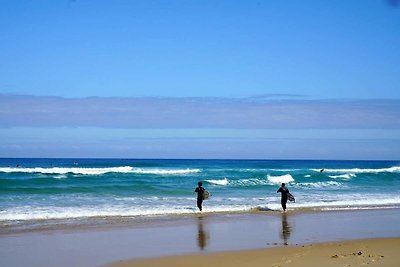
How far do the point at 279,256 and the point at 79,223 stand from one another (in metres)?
7.76

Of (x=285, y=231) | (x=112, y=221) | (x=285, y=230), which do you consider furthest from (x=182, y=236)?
(x=112, y=221)

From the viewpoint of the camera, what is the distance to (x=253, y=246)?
11.8 meters

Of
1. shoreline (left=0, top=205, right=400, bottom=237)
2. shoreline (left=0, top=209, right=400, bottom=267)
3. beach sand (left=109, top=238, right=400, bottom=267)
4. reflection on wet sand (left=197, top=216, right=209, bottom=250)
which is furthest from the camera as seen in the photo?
shoreline (left=0, top=205, right=400, bottom=237)

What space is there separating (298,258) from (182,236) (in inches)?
158

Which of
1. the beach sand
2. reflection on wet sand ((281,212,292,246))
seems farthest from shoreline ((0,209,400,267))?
the beach sand

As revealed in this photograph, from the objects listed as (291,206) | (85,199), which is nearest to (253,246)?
(291,206)

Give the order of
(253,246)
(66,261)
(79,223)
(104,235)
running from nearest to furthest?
1. (66,261)
2. (253,246)
3. (104,235)
4. (79,223)

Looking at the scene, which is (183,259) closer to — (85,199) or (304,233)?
(304,233)

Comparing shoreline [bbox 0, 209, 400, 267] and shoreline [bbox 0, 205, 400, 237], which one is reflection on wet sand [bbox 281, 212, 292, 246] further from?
shoreline [bbox 0, 205, 400, 237]

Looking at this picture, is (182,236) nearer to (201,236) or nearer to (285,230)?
(201,236)

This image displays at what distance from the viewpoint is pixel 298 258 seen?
33.7 feet

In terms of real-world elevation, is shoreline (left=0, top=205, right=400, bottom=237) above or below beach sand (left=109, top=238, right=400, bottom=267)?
above

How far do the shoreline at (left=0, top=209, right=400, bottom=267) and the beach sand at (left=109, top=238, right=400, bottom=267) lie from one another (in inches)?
20.5

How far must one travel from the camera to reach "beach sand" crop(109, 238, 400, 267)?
9758mm
